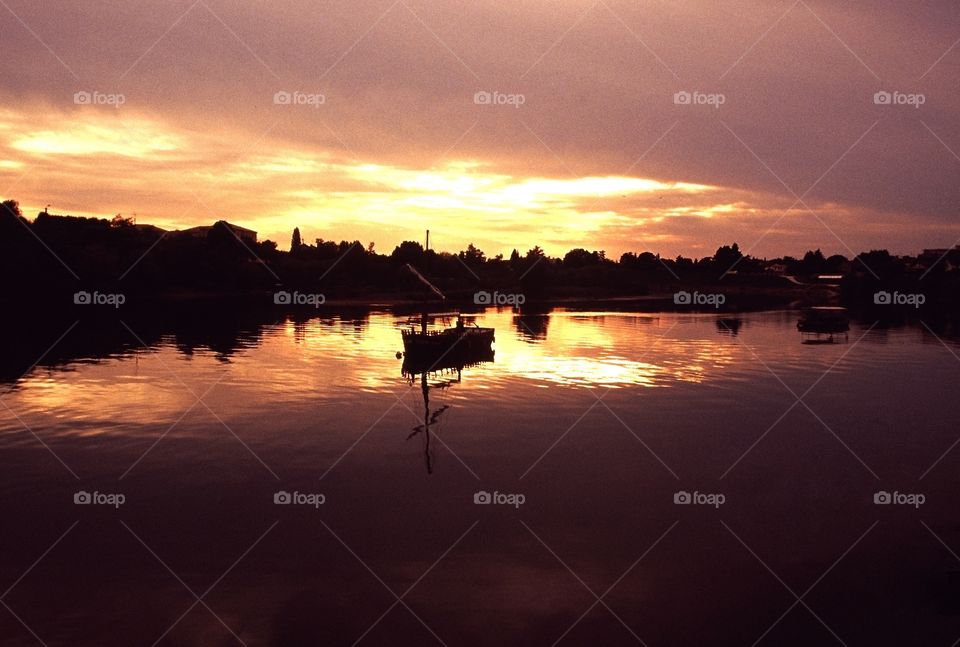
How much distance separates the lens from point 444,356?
7625 centimetres

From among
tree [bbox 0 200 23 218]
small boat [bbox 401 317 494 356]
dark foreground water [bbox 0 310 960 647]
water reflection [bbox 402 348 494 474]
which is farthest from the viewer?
tree [bbox 0 200 23 218]

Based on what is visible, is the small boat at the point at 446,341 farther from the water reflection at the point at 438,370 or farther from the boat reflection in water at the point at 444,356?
the water reflection at the point at 438,370

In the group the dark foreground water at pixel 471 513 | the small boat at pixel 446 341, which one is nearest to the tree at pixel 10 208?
the dark foreground water at pixel 471 513

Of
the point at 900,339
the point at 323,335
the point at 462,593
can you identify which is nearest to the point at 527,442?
the point at 462,593

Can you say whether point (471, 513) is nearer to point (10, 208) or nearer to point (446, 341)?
point (446, 341)

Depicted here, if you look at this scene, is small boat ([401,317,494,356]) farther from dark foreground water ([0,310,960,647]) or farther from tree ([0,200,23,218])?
tree ([0,200,23,218])

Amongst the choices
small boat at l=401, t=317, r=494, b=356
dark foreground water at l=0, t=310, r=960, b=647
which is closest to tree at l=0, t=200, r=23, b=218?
dark foreground water at l=0, t=310, r=960, b=647

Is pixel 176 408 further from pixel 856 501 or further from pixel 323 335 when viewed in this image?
pixel 323 335

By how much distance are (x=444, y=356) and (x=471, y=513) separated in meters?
45.1

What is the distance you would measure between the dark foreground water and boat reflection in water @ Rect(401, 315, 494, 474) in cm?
239

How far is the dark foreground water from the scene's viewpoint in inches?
905

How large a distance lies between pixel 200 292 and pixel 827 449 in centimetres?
16238

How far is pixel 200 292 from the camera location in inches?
7175

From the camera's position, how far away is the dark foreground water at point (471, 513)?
2298cm
